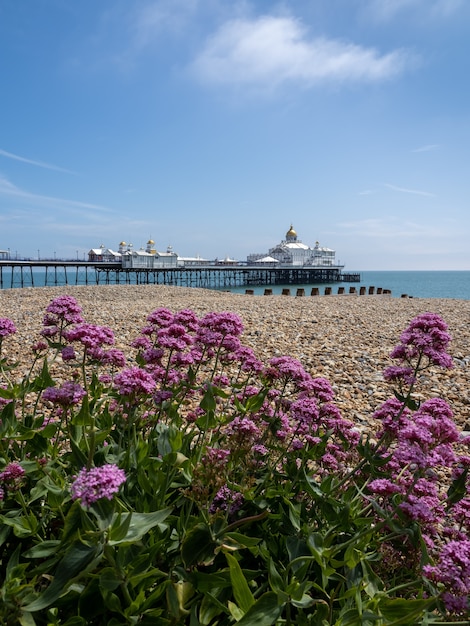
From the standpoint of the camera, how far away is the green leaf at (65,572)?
61.6 inches

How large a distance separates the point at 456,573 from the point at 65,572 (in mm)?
1581

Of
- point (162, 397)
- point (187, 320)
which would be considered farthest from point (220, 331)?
point (162, 397)

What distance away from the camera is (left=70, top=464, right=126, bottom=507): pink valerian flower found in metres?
1.52

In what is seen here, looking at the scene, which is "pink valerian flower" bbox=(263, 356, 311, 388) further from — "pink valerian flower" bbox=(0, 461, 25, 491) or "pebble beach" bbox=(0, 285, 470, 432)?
"pebble beach" bbox=(0, 285, 470, 432)

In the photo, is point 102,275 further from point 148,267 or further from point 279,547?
point 279,547

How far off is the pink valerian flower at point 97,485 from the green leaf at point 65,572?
0.21 meters

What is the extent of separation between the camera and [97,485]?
5.08 feet

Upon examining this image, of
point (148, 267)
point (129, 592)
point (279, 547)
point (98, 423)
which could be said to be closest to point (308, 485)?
point (279, 547)

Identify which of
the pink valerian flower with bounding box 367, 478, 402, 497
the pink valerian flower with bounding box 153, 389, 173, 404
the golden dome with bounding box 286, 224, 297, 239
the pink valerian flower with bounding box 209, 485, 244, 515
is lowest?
the pink valerian flower with bounding box 209, 485, 244, 515

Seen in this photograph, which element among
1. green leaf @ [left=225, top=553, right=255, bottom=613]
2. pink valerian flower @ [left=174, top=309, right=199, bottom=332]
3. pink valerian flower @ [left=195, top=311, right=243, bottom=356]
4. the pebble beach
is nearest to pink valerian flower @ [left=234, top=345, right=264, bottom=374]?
pink valerian flower @ [left=195, top=311, right=243, bottom=356]

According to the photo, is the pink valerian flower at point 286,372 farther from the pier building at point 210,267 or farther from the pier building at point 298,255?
the pier building at point 298,255

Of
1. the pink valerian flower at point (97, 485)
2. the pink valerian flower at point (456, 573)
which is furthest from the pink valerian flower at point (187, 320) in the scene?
the pink valerian flower at point (456, 573)

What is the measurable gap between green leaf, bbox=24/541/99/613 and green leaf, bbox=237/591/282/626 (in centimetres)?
63

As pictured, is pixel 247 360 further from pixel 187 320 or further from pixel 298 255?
pixel 298 255
